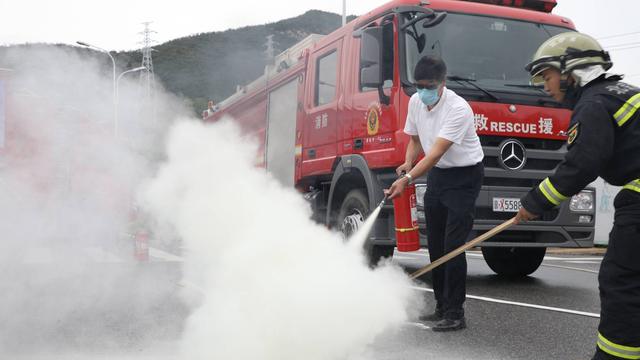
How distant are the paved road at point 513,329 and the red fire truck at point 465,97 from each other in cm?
56

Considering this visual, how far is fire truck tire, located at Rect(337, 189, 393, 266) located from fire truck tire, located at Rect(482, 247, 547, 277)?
1626mm

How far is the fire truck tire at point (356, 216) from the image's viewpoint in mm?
6684

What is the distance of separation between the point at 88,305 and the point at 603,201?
14756mm

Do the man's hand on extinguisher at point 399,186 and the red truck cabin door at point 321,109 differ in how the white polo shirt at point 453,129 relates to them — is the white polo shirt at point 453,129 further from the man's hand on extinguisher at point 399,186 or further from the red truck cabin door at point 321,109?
the red truck cabin door at point 321,109

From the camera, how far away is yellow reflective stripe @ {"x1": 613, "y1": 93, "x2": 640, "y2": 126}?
265 centimetres

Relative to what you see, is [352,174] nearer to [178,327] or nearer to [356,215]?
[356,215]

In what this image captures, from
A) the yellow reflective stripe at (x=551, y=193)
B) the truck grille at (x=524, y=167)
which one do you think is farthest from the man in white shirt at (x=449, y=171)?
the yellow reflective stripe at (x=551, y=193)

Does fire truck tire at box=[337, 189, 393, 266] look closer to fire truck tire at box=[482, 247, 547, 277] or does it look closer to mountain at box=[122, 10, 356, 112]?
fire truck tire at box=[482, 247, 547, 277]

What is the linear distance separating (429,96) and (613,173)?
2.21 m

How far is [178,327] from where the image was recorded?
4.47 m

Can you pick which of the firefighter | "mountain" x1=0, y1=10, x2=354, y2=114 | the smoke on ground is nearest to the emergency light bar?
"mountain" x1=0, y1=10, x2=354, y2=114

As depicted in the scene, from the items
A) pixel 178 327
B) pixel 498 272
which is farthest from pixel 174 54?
pixel 178 327

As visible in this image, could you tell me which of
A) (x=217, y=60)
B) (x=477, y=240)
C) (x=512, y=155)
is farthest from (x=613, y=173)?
(x=217, y=60)

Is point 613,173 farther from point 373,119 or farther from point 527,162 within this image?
point 373,119
